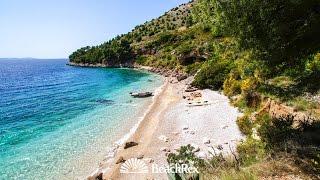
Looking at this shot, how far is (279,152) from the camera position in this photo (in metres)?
10.9

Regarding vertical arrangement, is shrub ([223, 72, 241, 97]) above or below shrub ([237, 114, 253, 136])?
above

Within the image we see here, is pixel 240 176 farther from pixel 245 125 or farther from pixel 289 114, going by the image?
pixel 245 125

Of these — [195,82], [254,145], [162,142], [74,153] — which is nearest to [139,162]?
[162,142]

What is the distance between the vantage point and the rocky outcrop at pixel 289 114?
14.8m

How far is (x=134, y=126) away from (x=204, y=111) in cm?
691

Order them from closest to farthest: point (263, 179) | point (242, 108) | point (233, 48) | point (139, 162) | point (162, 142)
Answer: point (263, 179)
point (233, 48)
point (139, 162)
point (162, 142)
point (242, 108)

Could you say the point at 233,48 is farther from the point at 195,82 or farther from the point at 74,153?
the point at 195,82

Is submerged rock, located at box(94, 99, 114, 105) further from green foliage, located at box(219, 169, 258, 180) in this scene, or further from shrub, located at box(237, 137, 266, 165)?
green foliage, located at box(219, 169, 258, 180)

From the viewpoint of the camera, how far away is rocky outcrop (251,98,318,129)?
14.8 metres

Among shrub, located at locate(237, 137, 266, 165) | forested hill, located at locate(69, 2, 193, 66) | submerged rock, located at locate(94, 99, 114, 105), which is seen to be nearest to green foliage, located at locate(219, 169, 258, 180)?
shrub, located at locate(237, 137, 266, 165)

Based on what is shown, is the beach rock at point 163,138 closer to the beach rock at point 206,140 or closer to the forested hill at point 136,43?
the beach rock at point 206,140

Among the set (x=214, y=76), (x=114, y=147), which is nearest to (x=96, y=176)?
(x=114, y=147)

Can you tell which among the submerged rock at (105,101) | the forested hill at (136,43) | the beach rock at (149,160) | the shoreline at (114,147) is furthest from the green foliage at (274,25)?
the forested hill at (136,43)

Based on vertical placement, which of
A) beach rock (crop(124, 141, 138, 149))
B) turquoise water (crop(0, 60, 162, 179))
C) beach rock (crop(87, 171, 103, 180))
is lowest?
turquoise water (crop(0, 60, 162, 179))
